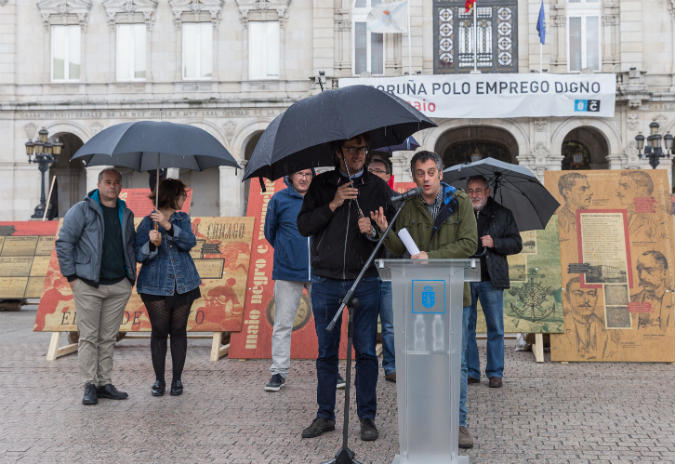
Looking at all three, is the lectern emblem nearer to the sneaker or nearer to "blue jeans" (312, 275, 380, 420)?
"blue jeans" (312, 275, 380, 420)

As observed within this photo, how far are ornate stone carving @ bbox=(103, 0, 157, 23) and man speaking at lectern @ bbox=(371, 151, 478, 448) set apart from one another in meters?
24.3

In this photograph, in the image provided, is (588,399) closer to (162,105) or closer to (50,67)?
(162,105)

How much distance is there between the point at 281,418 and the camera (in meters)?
5.48

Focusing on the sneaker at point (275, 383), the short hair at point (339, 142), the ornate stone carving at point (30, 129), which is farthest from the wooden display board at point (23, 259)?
the ornate stone carving at point (30, 129)

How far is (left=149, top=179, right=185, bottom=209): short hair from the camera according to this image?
20.9 feet

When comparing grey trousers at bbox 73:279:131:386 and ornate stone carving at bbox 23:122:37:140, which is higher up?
ornate stone carving at bbox 23:122:37:140

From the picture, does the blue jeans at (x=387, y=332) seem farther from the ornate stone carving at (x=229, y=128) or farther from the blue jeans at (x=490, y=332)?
the ornate stone carving at (x=229, y=128)

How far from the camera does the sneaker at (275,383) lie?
6.40 metres

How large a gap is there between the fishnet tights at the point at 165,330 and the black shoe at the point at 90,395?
1.88 feet

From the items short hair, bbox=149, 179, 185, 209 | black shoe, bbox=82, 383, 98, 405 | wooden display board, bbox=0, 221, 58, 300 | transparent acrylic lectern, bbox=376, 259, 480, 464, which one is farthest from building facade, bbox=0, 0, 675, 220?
transparent acrylic lectern, bbox=376, 259, 480, 464

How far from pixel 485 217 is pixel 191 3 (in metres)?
22.3

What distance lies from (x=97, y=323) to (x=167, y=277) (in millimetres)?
Result: 767

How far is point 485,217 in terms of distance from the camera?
22.4 feet

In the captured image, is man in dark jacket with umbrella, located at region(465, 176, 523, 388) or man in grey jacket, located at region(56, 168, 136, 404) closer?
man in grey jacket, located at region(56, 168, 136, 404)
